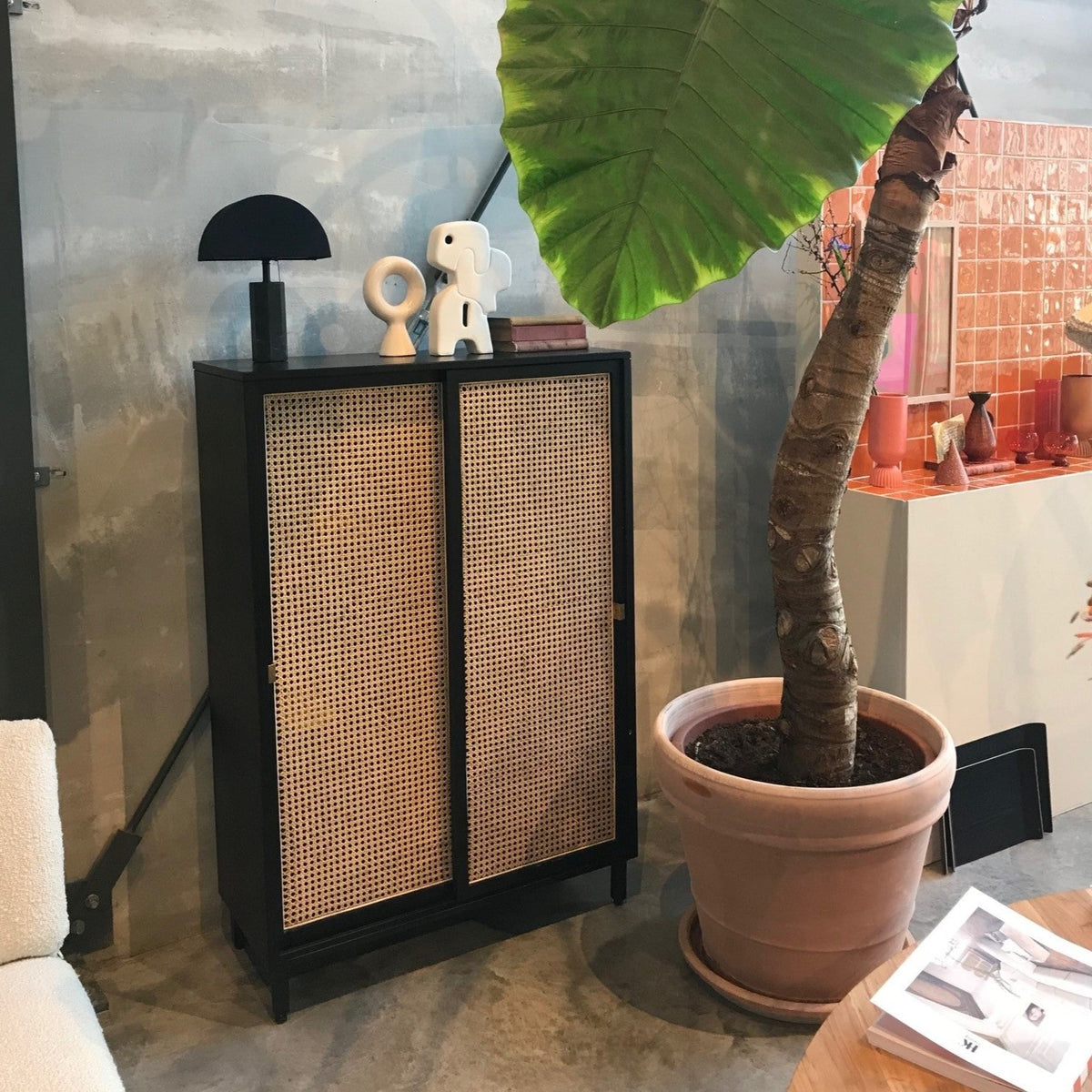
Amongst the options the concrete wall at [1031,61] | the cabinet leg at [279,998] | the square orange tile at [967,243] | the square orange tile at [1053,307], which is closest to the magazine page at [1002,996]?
the cabinet leg at [279,998]

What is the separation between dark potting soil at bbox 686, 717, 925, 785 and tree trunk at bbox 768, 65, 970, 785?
0.08m

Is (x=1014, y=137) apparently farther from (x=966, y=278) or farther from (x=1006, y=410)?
(x=1006, y=410)

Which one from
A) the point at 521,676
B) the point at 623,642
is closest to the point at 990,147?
the point at 623,642

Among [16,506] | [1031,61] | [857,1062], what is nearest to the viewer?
[857,1062]

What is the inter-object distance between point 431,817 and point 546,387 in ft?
3.05

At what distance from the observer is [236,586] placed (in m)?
2.42

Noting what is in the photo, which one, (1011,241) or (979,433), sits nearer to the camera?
(979,433)

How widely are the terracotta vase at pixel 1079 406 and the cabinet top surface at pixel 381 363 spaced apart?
157 cm

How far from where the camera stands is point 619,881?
9.49ft

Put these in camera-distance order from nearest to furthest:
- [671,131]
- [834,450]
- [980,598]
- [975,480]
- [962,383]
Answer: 1. [671,131]
2. [834,450]
3. [980,598]
4. [975,480]
5. [962,383]

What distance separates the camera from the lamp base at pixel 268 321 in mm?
2436

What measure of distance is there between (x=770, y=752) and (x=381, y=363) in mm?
1107

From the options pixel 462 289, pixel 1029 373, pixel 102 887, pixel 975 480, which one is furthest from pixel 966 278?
pixel 102 887

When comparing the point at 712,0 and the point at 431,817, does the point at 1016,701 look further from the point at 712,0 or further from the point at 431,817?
the point at 712,0
